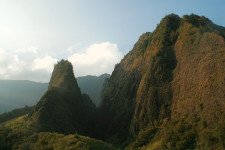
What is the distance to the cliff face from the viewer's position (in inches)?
1780

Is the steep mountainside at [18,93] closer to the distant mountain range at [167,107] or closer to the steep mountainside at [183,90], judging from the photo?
the distant mountain range at [167,107]

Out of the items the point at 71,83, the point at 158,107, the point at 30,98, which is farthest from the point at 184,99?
the point at 30,98

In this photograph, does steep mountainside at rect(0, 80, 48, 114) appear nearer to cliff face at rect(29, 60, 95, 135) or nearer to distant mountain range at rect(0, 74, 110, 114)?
distant mountain range at rect(0, 74, 110, 114)

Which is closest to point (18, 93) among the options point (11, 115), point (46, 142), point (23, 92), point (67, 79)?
point (23, 92)

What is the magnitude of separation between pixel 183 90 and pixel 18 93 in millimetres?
138560

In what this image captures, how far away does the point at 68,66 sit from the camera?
71938 mm

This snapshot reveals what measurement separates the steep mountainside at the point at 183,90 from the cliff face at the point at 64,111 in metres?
11.1

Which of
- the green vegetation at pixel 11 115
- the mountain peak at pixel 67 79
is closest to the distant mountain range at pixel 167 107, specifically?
the mountain peak at pixel 67 79

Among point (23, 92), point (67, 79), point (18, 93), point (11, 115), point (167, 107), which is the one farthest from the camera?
point (23, 92)

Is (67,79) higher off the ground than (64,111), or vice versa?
(67,79)

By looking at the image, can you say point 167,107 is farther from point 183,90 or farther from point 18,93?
point 18,93

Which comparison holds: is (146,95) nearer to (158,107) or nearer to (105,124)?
(158,107)

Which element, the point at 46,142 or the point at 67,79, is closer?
the point at 46,142

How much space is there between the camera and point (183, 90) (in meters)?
31.7
